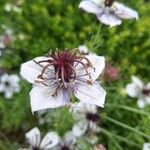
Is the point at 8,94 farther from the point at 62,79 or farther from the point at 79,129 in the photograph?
the point at 62,79

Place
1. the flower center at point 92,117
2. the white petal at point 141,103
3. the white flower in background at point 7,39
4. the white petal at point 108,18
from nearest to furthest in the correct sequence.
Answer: the white petal at point 108,18
the flower center at point 92,117
the white petal at point 141,103
the white flower in background at point 7,39

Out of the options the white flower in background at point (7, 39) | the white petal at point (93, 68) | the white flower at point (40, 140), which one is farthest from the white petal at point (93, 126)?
the white flower in background at point (7, 39)

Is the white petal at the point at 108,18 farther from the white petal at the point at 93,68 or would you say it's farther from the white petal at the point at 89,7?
the white petal at the point at 93,68

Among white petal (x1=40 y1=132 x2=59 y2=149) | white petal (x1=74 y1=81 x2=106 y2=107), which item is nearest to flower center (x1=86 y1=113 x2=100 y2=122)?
white petal (x1=40 y1=132 x2=59 y2=149)

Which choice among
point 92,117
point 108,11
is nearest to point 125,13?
point 108,11

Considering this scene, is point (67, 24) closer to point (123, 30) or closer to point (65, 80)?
point (123, 30)
